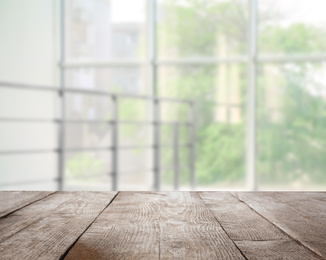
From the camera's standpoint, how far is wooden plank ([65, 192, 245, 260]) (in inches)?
18.8

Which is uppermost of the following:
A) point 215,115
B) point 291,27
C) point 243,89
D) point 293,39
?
point 291,27

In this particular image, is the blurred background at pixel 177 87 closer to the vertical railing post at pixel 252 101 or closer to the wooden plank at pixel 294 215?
the vertical railing post at pixel 252 101

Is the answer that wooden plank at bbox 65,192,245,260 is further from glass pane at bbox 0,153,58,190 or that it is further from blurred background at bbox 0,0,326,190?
glass pane at bbox 0,153,58,190

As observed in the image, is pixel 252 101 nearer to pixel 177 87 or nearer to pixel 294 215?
pixel 177 87

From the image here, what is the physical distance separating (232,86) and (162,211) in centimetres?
314

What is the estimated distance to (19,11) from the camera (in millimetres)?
3867

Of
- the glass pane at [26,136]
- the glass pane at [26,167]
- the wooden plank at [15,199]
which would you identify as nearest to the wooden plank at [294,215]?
the wooden plank at [15,199]

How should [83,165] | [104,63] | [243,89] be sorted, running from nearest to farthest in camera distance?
[243,89]
[104,63]
[83,165]

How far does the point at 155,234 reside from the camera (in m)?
0.57

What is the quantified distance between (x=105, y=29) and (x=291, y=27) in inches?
70.5

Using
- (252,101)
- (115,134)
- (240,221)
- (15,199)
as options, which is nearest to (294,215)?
(240,221)

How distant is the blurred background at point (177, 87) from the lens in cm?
364

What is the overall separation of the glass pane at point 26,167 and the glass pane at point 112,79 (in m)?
0.81

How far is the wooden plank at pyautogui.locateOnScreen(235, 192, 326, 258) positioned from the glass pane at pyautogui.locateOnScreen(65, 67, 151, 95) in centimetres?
308
